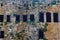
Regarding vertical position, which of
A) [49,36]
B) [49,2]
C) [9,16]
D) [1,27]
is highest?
[49,2]

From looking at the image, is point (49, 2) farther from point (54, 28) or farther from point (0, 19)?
point (0, 19)

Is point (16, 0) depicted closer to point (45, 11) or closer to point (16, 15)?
point (16, 15)

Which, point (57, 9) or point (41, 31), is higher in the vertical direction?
point (57, 9)

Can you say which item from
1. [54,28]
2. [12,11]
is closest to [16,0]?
[12,11]

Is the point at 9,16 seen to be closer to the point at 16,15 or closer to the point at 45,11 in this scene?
the point at 16,15

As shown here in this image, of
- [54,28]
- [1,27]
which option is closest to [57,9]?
[54,28]

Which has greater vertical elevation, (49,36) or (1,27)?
(1,27)

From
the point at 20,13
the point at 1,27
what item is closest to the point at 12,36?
the point at 1,27
